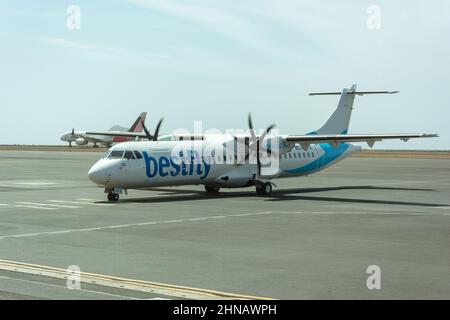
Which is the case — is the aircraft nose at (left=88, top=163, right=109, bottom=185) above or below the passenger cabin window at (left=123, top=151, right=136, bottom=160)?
below

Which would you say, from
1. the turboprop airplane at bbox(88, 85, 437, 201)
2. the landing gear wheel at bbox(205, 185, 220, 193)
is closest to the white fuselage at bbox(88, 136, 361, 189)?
the turboprop airplane at bbox(88, 85, 437, 201)

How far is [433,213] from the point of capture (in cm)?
2598

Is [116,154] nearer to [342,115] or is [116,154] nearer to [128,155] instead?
[128,155]

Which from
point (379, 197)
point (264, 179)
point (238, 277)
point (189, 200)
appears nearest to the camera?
point (238, 277)

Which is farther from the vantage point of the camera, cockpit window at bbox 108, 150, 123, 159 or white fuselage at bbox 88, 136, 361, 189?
cockpit window at bbox 108, 150, 123, 159

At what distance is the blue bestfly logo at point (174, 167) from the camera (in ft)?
102

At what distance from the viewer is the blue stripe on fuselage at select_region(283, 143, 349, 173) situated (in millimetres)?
39378

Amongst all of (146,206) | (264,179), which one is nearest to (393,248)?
(146,206)

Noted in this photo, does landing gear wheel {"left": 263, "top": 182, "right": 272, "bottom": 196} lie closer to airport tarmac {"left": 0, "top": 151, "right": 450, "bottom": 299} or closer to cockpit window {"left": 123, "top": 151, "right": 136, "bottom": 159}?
airport tarmac {"left": 0, "top": 151, "right": 450, "bottom": 299}

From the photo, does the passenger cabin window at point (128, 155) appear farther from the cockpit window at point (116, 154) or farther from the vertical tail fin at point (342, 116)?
the vertical tail fin at point (342, 116)

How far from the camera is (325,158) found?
133ft

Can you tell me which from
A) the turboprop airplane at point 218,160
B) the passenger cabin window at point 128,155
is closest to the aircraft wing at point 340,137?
the turboprop airplane at point 218,160
